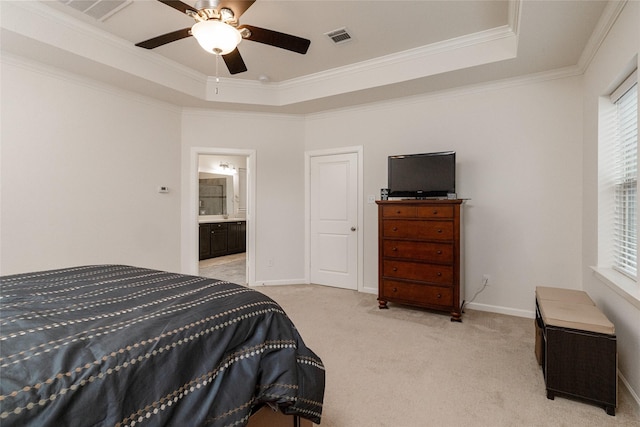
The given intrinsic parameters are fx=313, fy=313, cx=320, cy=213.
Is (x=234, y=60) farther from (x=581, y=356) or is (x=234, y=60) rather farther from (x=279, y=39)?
(x=581, y=356)

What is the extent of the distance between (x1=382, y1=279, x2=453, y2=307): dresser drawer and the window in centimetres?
140

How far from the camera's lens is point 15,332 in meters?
0.94

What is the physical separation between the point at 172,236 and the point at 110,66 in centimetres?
217

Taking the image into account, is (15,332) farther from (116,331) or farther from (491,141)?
(491,141)

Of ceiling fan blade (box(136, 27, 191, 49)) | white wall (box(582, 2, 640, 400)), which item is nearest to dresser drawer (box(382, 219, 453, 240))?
white wall (box(582, 2, 640, 400))

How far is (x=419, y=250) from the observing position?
3.47 metres

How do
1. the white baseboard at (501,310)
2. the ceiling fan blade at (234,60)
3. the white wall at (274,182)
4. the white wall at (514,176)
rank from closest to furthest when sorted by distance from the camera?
1. the ceiling fan blade at (234,60)
2. the white wall at (514,176)
3. the white baseboard at (501,310)
4. the white wall at (274,182)

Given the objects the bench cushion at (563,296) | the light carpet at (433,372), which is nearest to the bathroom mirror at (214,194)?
the light carpet at (433,372)

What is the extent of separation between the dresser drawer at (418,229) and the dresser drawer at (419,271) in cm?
31

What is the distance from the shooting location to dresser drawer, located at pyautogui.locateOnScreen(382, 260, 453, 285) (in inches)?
131

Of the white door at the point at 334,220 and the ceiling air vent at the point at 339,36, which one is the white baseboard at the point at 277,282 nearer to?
the white door at the point at 334,220

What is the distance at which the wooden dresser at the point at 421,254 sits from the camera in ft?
10.8

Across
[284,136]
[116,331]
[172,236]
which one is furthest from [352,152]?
[116,331]

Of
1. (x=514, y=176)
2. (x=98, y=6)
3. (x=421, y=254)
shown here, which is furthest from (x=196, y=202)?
(x=514, y=176)
